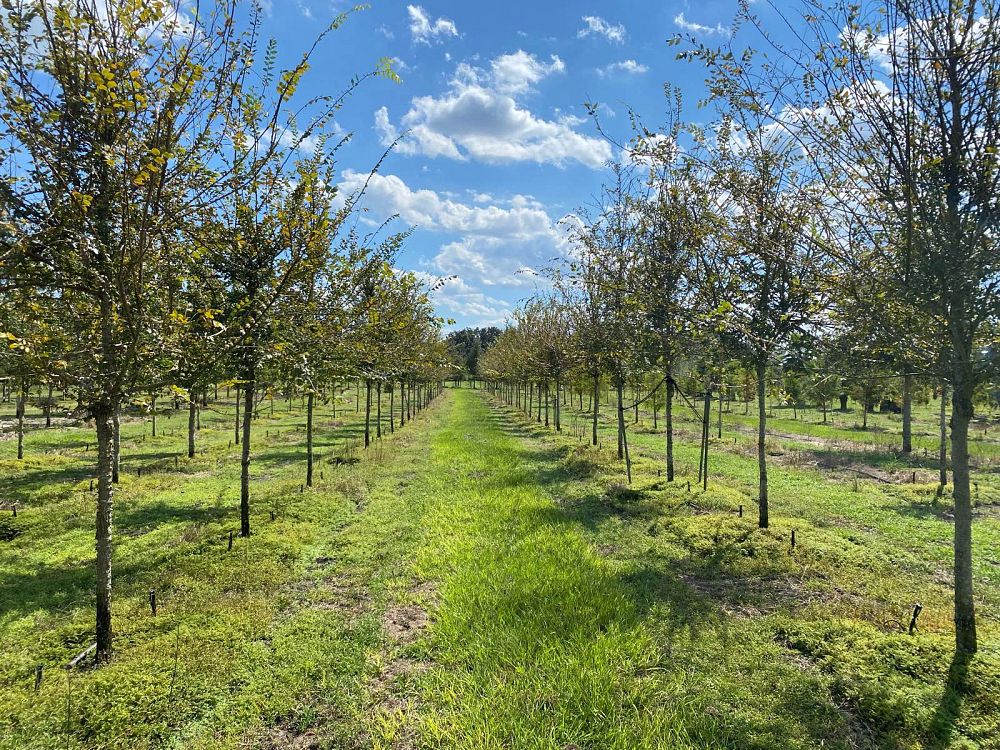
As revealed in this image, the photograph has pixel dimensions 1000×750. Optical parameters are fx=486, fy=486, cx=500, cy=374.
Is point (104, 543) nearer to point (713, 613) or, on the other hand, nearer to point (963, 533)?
point (713, 613)

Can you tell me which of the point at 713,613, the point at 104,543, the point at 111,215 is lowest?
the point at 713,613

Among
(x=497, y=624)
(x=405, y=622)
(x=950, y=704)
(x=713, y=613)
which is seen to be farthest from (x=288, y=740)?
(x=950, y=704)

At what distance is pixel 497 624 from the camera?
607 cm

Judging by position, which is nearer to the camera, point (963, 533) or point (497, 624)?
point (963, 533)

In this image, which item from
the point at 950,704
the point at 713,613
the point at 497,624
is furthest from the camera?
the point at 713,613

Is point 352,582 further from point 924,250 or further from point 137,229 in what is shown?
point 924,250

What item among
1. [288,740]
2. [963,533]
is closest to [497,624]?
[288,740]

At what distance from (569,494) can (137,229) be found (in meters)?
10.8

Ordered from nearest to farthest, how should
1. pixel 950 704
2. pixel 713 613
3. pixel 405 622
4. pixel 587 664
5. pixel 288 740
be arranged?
pixel 288 740 < pixel 950 704 < pixel 587 664 < pixel 405 622 < pixel 713 613

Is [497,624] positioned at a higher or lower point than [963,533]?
lower

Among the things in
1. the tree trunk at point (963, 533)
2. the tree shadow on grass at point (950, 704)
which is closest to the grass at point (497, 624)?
the tree shadow on grass at point (950, 704)

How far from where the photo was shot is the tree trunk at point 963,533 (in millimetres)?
5363

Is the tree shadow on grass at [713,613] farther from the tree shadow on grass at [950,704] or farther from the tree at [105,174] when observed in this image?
the tree at [105,174]

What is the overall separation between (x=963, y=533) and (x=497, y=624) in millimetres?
5411
